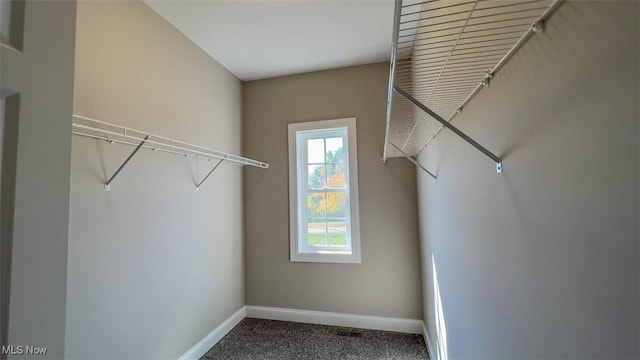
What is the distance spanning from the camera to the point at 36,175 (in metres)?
0.54

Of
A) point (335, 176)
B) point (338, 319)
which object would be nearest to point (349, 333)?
point (338, 319)

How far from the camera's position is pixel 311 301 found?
9.51 feet

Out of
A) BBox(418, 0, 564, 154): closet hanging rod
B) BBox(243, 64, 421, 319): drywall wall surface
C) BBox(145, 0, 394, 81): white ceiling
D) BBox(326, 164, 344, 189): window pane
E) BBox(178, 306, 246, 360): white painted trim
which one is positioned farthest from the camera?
BBox(326, 164, 344, 189): window pane

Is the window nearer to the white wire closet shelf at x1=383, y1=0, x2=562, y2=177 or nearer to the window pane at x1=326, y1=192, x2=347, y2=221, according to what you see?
the window pane at x1=326, y1=192, x2=347, y2=221

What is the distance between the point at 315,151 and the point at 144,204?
1732 millimetres

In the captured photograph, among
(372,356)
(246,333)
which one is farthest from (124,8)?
(372,356)

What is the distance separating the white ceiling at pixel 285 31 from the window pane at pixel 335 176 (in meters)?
1.04

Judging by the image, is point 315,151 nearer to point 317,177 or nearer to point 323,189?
point 317,177

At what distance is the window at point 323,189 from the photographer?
2904mm

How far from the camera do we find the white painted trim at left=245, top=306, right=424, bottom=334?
8.70 feet

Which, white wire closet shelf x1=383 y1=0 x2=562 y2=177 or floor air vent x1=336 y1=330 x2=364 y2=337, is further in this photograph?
floor air vent x1=336 y1=330 x2=364 y2=337

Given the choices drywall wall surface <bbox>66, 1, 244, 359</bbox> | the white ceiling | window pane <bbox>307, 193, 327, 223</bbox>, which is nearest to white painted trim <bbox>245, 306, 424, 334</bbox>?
drywall wall surface <bbox>66, 1, 244, 359</bbox>

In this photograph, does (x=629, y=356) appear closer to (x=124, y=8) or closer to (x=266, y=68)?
(x=124, y=8)

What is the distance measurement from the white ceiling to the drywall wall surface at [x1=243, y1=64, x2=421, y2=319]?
0.27m
